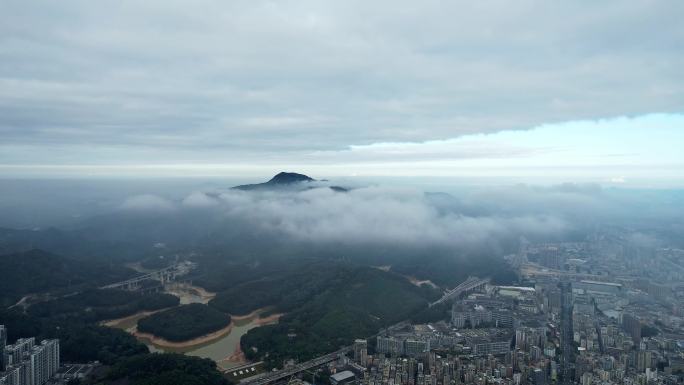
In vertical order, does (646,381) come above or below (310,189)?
below

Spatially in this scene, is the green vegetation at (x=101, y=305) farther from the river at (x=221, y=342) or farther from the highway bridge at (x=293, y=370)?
the highway bridge at (x=293, y=370)

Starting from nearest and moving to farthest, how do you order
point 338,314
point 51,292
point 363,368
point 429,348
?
point 363,368, point 429,348, point 338,314, point 51,292

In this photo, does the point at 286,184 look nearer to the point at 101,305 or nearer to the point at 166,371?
the point at 101,305

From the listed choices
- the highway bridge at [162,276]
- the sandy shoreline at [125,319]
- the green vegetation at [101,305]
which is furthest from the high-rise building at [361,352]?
the highway bridge at [162,276]

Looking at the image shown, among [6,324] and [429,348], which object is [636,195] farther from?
[6,324]

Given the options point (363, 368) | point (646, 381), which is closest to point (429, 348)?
point (363, 368)

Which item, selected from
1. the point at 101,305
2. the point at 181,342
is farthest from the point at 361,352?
the point at 101,305

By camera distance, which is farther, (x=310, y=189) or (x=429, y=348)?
(x=310, y=189)

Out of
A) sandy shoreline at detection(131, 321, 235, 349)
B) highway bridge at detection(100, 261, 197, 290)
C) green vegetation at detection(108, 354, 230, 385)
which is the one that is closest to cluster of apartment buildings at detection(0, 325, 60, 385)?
green vegetation at detection(108, 354, 230, 385)
